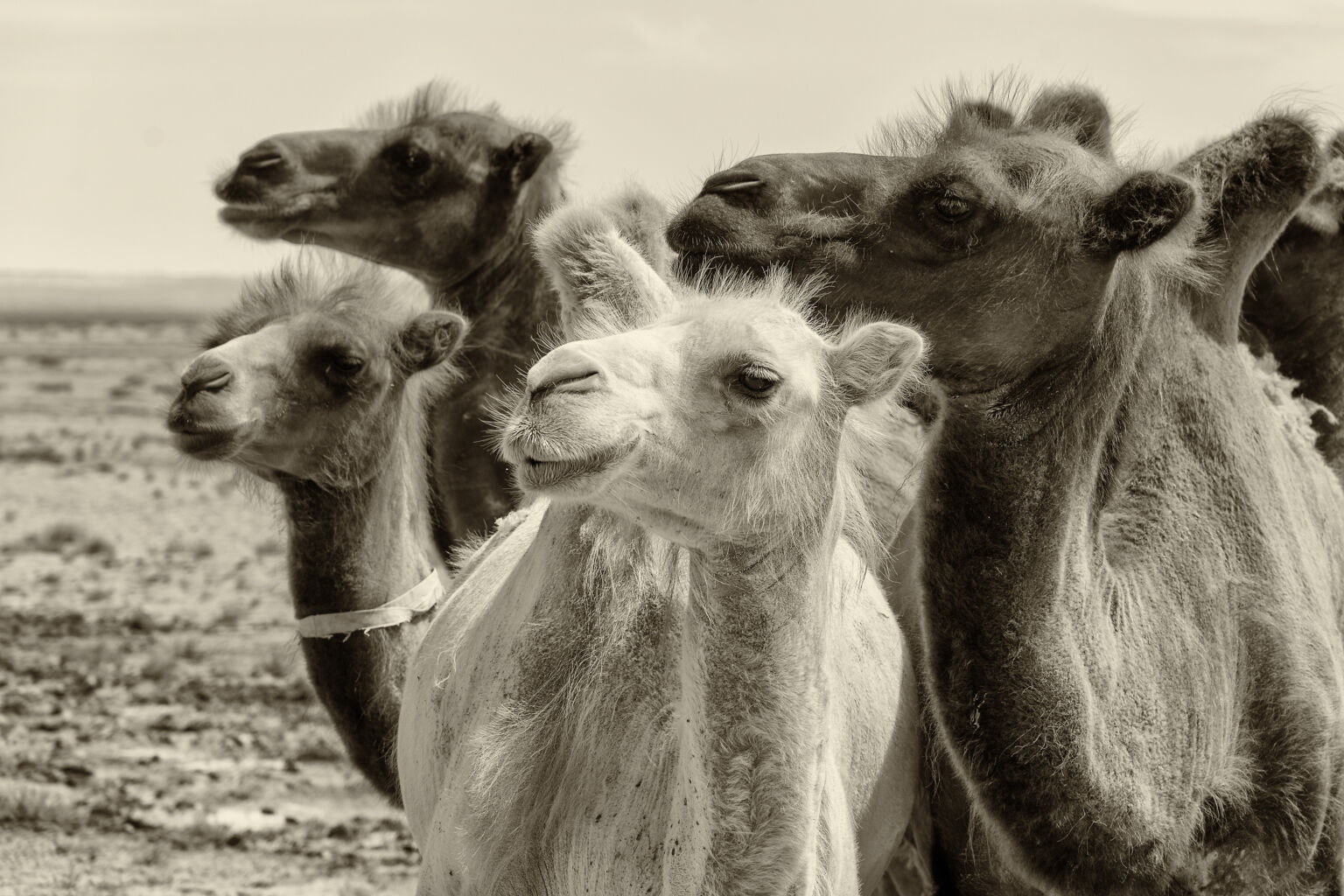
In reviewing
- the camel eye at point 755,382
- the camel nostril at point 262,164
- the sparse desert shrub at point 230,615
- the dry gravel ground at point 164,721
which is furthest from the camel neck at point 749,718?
the sparse desert shrub at point 230,615

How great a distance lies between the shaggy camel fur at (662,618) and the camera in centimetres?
336

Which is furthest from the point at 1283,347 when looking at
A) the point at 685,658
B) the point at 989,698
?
the point at 685,658

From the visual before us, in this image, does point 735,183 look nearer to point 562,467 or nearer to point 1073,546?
point 1073,546

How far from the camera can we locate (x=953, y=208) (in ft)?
14.6

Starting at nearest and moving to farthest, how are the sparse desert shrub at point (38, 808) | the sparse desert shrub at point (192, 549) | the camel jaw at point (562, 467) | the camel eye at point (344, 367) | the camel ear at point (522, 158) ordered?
the camel jaw at point (562, 467), the camel eye at point (344, 367), the camel ear at point (522, 158), the sparse desert shrub at point (38, 808), the sparse desert shrub at point (192, 549)

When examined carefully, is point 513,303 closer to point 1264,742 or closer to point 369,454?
point 369,454

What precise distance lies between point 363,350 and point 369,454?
365mm

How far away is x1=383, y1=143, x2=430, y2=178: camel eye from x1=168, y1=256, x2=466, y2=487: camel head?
1.13 metres

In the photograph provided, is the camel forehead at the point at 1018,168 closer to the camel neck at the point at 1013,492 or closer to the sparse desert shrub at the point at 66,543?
the camel neck at the point at 1013,492

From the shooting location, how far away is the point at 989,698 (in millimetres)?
4301

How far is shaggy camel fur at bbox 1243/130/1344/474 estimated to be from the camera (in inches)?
240

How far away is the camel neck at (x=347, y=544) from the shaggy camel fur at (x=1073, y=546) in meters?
2.22

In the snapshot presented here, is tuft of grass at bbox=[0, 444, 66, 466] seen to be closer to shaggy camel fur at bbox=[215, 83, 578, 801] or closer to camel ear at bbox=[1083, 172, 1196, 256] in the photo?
shaggy camel fur at bbox=[215, 83, 578, 801]

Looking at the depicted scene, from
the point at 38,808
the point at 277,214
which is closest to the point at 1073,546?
the point at 277,214
